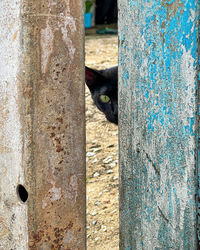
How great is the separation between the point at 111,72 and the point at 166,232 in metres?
1.94

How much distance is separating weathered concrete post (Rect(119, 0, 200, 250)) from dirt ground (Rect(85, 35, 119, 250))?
0.95 metres

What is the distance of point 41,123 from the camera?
914mm

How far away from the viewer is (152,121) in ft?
3.18

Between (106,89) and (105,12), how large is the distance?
7.37 m

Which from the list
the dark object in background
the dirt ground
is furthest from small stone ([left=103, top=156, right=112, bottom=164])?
the dark object in background

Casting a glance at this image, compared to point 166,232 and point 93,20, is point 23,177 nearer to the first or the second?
point 166,232

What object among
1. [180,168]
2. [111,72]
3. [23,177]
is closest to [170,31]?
[180,168]

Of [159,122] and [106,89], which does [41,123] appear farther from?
[106,89]

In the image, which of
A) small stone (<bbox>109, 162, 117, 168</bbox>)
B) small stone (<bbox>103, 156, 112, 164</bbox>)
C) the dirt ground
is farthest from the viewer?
small stone (<bbox>103, 156, 112, 164</bbox>)

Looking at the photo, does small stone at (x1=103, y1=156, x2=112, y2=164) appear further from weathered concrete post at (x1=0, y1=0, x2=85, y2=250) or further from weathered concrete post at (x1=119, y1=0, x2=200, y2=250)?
weathered concrete post at (x1=0, y1=0, x2=85, y2=250)

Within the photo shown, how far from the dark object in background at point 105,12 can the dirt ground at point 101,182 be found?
14.9 ft

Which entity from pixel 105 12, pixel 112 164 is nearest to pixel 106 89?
pixel 112 164

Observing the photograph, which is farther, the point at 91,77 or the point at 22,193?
the point at 91,77

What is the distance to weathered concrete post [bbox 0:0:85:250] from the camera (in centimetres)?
90
